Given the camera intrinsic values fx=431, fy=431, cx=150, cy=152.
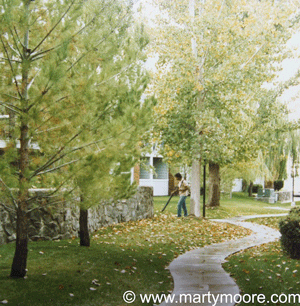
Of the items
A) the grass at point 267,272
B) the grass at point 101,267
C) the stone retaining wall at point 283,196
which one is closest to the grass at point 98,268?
the grass at point 101,267

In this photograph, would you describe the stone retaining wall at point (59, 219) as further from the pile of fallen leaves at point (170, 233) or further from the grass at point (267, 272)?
the grass at point (267, 272)

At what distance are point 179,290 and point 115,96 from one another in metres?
3.50

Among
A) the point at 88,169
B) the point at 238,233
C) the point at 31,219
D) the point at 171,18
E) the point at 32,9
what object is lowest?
the point at 238,233

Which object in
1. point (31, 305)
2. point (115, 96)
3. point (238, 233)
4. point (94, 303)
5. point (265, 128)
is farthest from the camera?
point (265, 128)

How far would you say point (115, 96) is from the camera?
7723mm

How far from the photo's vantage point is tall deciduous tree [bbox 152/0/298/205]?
17.1 m

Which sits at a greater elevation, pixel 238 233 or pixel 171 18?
pixel 171 18

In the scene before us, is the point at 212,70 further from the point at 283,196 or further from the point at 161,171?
the point at 283,196

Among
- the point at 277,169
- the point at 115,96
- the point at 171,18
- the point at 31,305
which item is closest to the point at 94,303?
the point at 31,305

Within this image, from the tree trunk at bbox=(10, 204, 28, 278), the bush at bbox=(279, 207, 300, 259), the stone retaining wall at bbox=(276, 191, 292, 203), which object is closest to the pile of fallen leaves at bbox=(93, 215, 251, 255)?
the bush at bbox=(279, 207, 300, 259)

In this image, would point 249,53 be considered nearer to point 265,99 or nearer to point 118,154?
point 265,99

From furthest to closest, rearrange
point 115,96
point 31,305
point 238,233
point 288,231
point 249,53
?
point 249,53 → point 238,233 → point 288,231 → point 115,96 → point 31,305

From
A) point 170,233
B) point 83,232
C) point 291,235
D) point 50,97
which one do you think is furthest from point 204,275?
point 170,233

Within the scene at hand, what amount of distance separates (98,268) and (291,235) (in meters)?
4.36
